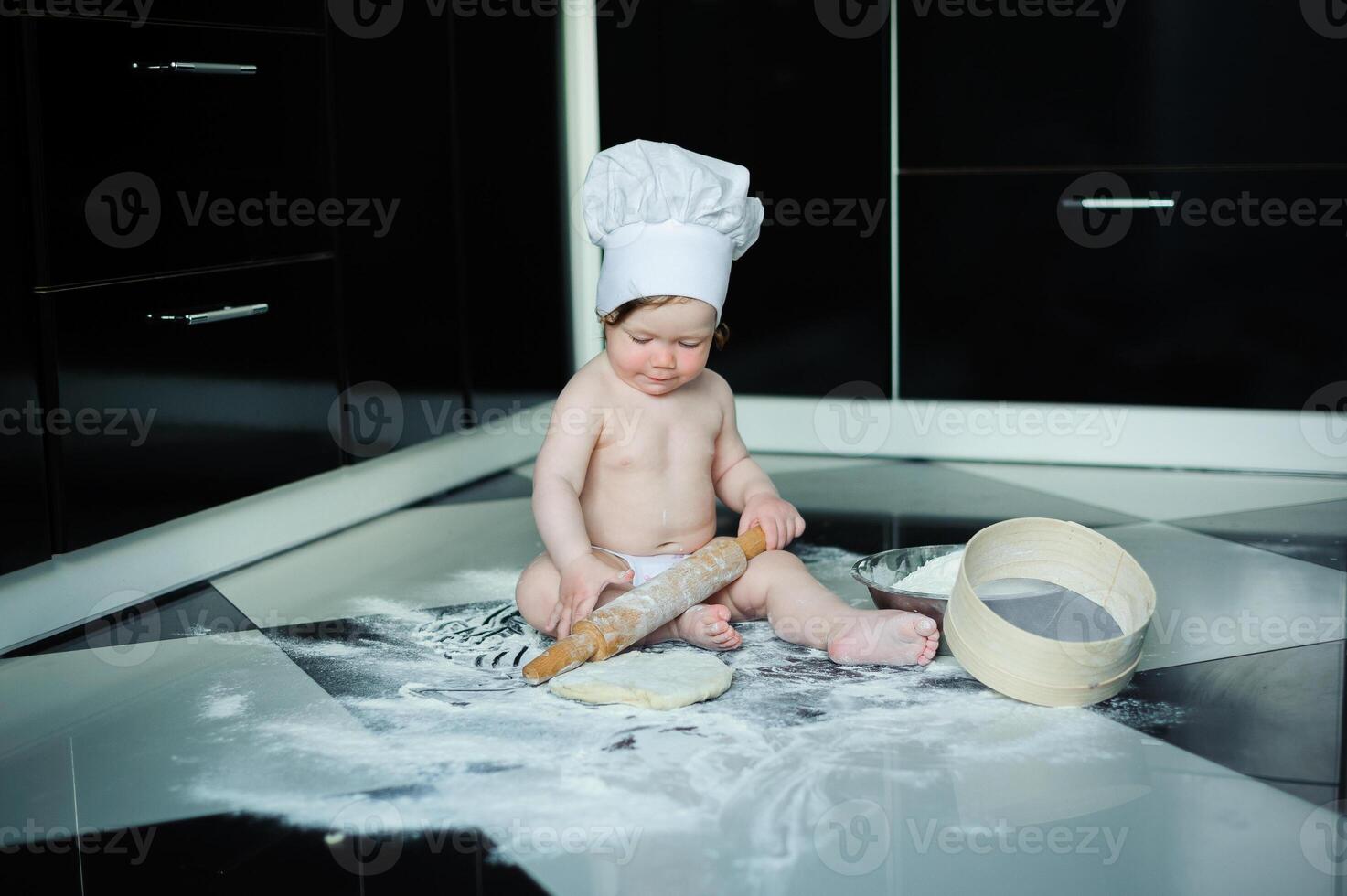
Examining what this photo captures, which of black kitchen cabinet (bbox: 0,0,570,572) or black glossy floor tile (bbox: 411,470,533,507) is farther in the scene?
black glossy floor tile (bbox: 411,470,533,507)

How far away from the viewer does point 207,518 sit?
5.49ft

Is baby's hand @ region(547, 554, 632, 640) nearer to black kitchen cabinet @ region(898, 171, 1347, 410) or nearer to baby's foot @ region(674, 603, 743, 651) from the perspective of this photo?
baby's foot @ region(674, 603, 743, 651)

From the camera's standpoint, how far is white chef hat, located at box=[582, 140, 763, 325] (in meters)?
1.40

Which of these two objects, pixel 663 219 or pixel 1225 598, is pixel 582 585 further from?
pixel 1225 598

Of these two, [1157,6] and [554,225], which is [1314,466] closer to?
[1157,6]

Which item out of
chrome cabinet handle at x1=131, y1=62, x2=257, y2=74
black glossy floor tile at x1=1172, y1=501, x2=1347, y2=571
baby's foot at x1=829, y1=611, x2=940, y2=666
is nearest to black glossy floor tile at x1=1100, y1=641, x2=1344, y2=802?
baby's foot at x1=829, y1=611, x2=940, y2=666

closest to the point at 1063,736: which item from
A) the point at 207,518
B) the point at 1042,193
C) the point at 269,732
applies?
the point at 269,732

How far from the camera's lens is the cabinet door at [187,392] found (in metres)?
1.44

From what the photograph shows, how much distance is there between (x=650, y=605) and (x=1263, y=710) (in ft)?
1.81

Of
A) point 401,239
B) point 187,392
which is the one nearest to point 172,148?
point 187,392

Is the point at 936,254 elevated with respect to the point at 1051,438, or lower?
elevated

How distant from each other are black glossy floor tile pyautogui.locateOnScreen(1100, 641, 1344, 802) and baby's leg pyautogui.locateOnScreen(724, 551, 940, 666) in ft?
0.60

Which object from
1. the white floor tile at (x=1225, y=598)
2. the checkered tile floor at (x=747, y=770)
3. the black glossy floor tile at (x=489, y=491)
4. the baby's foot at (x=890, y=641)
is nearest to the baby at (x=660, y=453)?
the baby's foot at (x=890, y=641)

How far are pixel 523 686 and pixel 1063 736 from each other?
0.48 m
